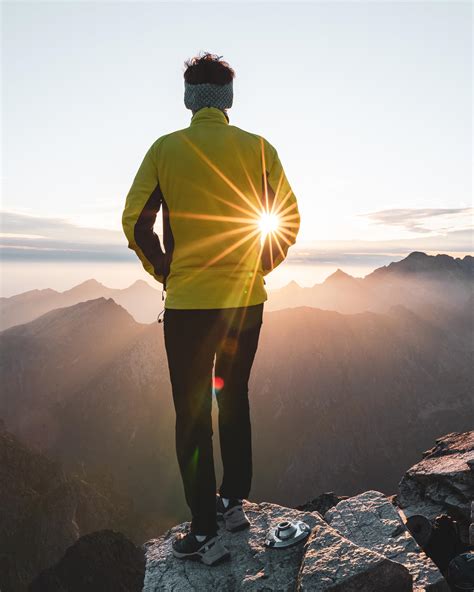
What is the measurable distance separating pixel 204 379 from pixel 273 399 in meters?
109

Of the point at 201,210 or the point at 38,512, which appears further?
the point at 38,512

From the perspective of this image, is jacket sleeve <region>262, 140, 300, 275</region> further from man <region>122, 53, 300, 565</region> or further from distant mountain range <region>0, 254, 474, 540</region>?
distant mountain range <region>0, 254, 474, 540</region>

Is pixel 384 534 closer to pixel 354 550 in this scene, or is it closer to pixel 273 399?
pixel 354 550

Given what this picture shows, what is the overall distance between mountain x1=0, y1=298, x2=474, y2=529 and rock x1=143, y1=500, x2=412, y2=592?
83812mm

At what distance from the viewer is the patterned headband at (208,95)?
377 centimetres

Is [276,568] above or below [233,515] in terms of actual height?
below

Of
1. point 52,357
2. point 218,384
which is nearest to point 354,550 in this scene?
point 218,384

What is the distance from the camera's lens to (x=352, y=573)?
10.4ft

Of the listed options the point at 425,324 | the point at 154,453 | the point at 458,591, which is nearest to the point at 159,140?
the point at 458,591

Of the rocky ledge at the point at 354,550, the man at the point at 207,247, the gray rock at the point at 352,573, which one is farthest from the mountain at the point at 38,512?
the gray rock at the point at 352,573

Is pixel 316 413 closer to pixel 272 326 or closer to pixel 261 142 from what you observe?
pixel 272 326

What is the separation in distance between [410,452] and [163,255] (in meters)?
112

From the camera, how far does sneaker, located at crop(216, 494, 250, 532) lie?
14.0 feet

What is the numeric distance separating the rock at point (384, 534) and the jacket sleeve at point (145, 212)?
3.21 m
